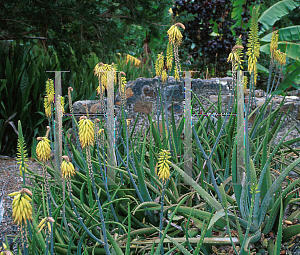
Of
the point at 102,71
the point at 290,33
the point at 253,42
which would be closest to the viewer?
the point at 102,71

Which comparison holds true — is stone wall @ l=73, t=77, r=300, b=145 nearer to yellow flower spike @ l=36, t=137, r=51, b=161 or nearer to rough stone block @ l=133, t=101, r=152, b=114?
rough stone block @ l=133, t=101, r=152, b=114

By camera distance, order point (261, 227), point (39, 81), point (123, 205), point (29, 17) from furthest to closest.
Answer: point (39, 81) < point (29, 17) < point (123, 205) < point (261, 227)

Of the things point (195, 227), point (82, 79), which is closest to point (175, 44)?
point (195, 227)

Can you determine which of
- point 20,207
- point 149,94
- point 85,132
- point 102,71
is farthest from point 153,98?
point 20,207

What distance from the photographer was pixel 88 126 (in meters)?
0.86

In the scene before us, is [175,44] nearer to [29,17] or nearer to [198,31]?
[29,17]

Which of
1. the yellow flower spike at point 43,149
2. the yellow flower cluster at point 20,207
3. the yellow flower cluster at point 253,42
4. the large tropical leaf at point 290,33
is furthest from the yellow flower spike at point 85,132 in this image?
the large tropical leaf at point 290,33

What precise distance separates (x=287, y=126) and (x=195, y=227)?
1.74 metres

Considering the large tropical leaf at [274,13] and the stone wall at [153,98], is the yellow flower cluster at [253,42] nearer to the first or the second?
the stone wall at [153,98]

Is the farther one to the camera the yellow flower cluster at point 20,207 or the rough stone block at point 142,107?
the rough stone block at point 142,107

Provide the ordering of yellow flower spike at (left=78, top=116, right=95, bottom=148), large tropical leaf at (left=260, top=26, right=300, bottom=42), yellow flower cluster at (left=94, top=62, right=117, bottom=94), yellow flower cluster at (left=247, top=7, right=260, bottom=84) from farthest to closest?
1. large tropical leaf at (left=260, top=26, right=300, bottom=42)
2. yellow flower cluster at (left=247, top=7, right=260, bottom=84)
3. yellow flower cluster at (left=94, top=62, right=117, bottom=94)
4. yellow flower spike at (left=78, top=116, right=95, bottom=148)

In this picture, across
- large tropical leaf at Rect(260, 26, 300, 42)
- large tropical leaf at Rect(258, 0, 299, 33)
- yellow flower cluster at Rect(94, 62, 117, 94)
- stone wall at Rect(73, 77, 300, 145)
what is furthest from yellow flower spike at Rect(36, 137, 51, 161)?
large tropical leaf at Rect(258, 0, 299, 33)

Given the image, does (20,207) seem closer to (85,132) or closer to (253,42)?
(85,132)

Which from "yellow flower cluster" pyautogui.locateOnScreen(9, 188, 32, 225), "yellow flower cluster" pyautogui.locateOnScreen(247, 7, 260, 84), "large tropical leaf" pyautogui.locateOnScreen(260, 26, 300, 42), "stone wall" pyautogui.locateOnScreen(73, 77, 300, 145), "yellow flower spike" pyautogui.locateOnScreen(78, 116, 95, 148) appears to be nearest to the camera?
"yellow flower cluster" pyautogui.locateOnScreen(9, 188, 32, 225)
